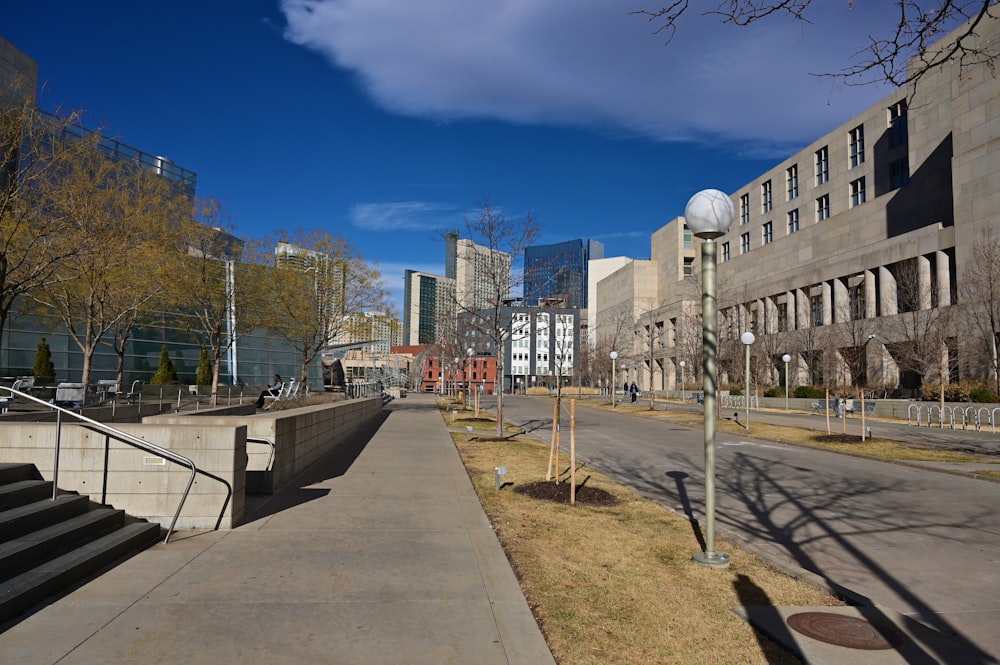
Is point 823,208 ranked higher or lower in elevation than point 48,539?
higher

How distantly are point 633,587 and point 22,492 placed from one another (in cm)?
600

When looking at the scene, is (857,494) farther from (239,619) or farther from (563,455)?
(239,619)

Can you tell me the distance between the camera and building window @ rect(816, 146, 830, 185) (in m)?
61.8

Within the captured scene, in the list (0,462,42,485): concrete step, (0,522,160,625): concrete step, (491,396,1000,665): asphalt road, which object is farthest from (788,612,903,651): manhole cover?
(0,462,42,485): concrete step

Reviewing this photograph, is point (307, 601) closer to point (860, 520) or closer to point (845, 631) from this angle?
point (845, 631)

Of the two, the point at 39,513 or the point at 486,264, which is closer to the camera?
the point at 39,513

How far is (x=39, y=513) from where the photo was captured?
20.1 feet

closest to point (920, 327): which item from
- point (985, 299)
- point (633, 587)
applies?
point (985, 299)

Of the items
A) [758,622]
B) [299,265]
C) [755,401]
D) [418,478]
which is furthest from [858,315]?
[758,622]

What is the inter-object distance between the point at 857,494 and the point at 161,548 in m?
11.0

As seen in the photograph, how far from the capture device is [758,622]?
498 centimetres

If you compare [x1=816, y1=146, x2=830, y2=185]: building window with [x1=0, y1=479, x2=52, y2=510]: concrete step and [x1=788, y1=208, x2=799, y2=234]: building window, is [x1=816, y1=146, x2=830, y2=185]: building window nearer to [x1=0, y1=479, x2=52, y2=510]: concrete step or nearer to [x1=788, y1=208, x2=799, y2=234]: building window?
[x1=788, y1=208, x2=799, y2=234]: building window

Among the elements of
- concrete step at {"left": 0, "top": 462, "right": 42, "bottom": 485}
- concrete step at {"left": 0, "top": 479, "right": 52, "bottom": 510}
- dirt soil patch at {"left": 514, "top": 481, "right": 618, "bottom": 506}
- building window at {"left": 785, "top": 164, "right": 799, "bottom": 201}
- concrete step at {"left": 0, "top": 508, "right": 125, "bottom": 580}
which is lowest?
dirt soil patch at {"left": 514, "top": 481, "right": 618, "bottom": 506}

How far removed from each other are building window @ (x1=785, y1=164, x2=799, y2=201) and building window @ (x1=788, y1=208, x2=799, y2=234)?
149 cm
